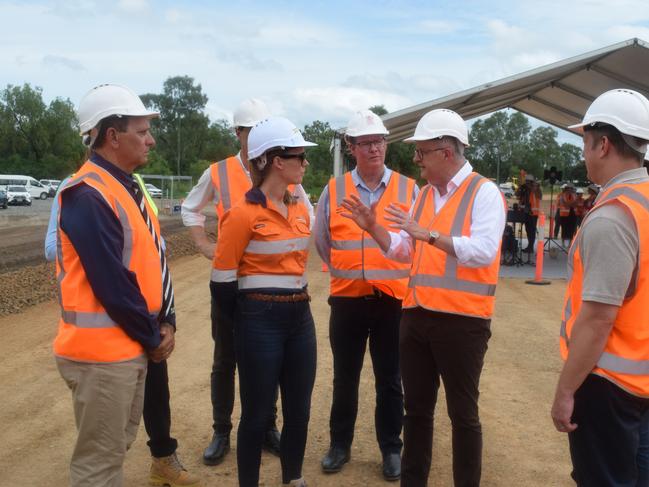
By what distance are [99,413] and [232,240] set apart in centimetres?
104

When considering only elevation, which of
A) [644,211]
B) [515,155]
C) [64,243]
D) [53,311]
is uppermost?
[515,155]

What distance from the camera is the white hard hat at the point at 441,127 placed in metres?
3.46

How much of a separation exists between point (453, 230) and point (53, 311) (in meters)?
7.17

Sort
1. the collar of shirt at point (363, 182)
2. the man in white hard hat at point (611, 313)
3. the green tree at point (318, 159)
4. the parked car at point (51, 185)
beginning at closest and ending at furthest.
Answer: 1. the man in white hard hat at point (611, 313)
2. the collar of shirt at point (363, 182)
3. the green tree at point (318, 159)
4. the parked car at point (51, 185)

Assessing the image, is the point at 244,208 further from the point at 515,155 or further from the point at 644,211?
the point at 515,155

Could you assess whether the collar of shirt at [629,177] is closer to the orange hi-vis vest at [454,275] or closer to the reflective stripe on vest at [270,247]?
the orange hi-vis vest at [454,275]

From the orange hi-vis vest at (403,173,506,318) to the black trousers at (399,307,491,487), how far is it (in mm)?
65

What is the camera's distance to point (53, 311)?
8992mm

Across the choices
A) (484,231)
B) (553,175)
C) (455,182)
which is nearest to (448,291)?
(484,231)

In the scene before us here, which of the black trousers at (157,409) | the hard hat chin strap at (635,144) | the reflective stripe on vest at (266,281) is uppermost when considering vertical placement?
the hard hat chin strap at (635,144)

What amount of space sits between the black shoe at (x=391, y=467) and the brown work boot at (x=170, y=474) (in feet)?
3.84

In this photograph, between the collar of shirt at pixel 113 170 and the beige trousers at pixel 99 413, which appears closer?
the beige trousers at pixel 99 413

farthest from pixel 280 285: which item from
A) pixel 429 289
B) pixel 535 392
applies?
pixel 535 392

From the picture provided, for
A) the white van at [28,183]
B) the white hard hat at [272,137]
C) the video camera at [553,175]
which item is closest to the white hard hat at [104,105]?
the white hard hat at [272,137]
